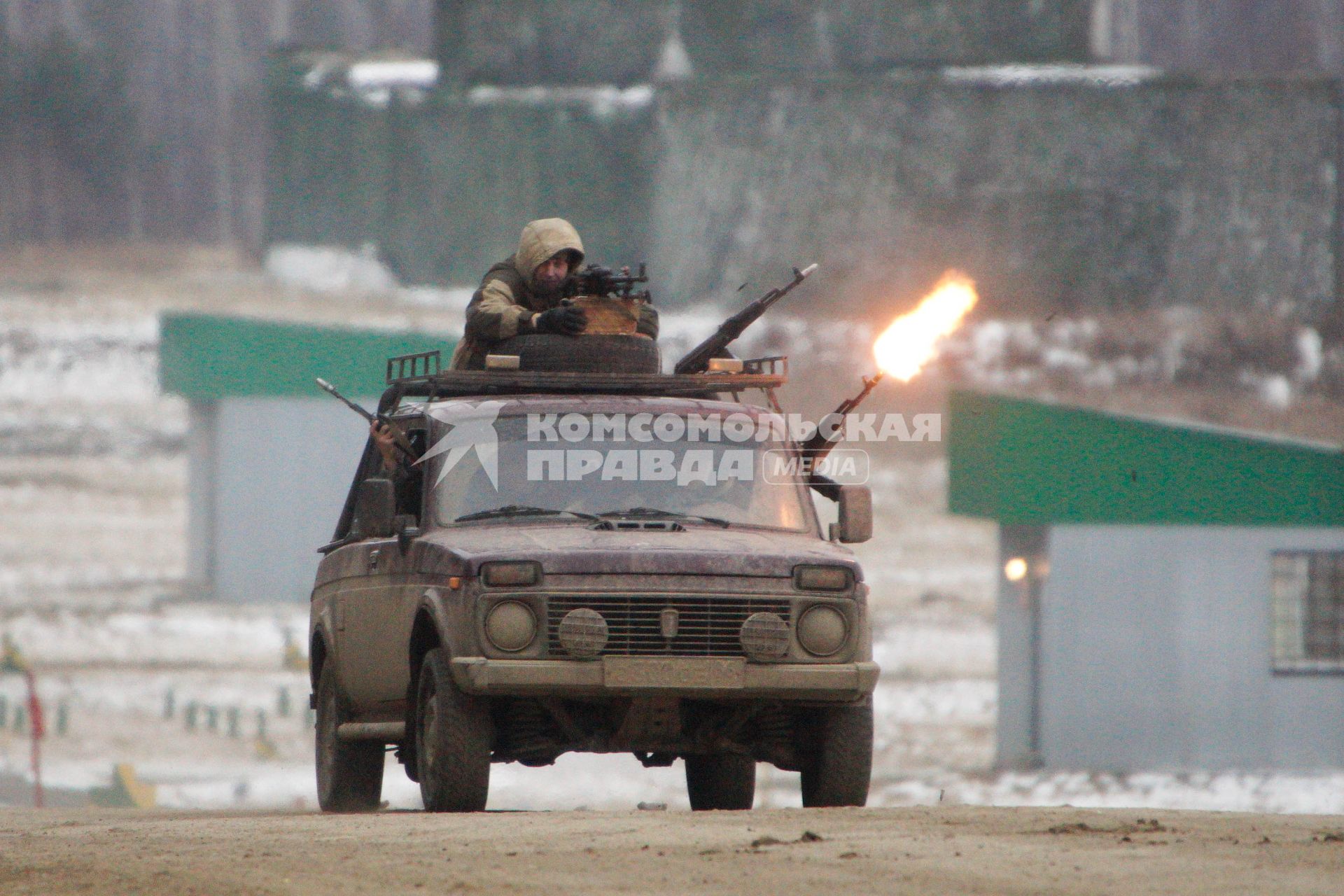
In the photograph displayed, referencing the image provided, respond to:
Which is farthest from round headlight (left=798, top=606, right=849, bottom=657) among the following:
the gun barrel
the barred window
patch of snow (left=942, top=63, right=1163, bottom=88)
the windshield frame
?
patch of snow (left=942, top=63, right=1163, bottom=88)

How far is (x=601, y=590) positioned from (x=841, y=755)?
1.52 m

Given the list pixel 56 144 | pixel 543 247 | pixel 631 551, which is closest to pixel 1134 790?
pixel 543 247

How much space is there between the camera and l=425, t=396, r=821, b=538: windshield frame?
1138 centimetres

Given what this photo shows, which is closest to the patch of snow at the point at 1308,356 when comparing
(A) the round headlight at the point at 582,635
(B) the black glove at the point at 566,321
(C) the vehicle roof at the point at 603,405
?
(B) the black glove at the point at 566,321

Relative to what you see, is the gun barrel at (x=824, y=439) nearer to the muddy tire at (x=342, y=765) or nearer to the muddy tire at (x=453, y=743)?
the muddy tire at (x=453, y=743)

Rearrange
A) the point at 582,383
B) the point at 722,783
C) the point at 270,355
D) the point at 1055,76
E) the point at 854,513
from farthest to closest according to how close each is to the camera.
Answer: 1. the point at 1055,76
2. the point at 270,355
3. the point at 722,783
4. the point at 582,383
5. the point at 854,513

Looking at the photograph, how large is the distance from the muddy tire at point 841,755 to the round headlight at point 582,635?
1301 millimetres

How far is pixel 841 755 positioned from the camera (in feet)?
37.2

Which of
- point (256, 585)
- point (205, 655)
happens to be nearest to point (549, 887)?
point (205, 655)

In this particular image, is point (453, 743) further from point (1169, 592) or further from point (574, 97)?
point (574, 97)

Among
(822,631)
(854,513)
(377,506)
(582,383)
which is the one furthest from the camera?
(582,383)

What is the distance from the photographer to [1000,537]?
28203 millimetres

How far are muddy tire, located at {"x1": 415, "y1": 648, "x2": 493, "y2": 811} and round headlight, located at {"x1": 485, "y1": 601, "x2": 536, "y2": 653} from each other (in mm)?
331

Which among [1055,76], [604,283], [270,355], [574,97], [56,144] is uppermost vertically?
[56,144]
